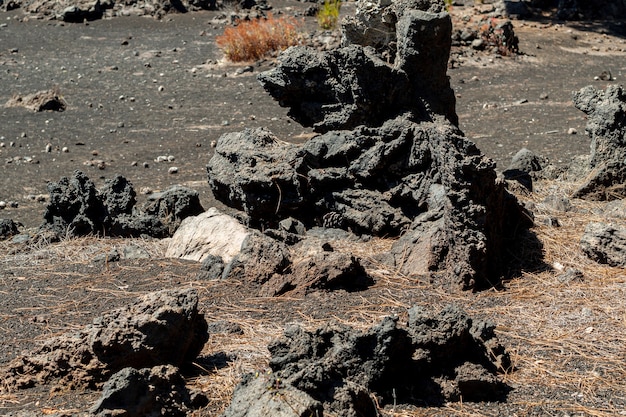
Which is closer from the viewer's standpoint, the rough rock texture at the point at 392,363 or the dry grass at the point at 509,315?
the rough rock texture at the point at 392,363

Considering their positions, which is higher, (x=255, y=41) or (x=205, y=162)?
(x=255, y=41)

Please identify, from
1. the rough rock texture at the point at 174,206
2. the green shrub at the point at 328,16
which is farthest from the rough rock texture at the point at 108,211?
the green shrub at the point at 328,16

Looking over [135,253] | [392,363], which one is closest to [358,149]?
[135,253]

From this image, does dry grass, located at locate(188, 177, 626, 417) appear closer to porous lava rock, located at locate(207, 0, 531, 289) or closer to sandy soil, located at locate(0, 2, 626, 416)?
sandy soil, located at locate(0, 2, 626, 416)

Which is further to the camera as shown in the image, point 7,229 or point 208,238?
point 7,229

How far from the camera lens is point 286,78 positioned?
689cm

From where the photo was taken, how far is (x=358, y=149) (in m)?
6.53

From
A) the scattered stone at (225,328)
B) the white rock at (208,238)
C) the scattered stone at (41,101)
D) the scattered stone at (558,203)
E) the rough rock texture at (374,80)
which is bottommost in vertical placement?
the scattered stone at (41,101)

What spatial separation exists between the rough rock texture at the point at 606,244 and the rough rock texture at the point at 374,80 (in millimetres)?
1572

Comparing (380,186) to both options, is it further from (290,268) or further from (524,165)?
(524,165)

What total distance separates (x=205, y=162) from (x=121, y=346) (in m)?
6.27

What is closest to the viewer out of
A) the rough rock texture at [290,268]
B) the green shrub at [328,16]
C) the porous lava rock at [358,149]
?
the rough rock texture at [290,268]

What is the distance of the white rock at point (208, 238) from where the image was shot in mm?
6129

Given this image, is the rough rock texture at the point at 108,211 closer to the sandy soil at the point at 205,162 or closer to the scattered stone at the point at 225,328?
the sandy soil at the point at 205,162
